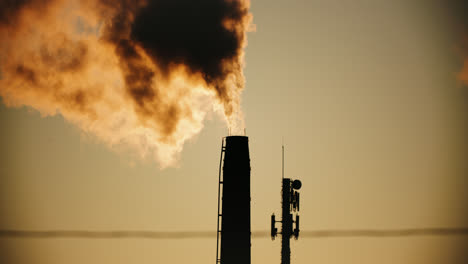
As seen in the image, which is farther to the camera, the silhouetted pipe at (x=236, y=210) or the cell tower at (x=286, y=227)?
the cell tower at (x=286, y=227)

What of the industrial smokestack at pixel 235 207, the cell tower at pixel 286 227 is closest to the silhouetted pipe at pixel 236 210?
the industrial smokestack at pixel 235 207

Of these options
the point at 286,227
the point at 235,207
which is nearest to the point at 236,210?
the point at 235,207

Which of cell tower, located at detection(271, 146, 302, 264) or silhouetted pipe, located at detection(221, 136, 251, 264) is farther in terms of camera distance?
cell tower, located at detection(271, 146, 302, 264)

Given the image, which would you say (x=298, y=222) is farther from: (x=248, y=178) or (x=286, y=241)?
(x=248, y=178)

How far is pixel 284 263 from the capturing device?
49375 millimetres

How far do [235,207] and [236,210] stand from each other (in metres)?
0.15

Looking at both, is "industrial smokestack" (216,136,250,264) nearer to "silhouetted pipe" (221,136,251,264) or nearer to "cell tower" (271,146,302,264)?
"silhouetted pipe" (221,136,251,264)

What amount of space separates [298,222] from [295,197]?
5.81ft

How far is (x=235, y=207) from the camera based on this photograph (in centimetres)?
3816

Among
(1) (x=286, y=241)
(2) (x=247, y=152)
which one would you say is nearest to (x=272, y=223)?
(1) (x=286, y=241)

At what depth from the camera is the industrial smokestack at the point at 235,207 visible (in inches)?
1491

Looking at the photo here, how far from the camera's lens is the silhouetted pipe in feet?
124

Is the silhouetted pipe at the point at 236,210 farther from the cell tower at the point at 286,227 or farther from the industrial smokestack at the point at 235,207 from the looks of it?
the cell tower at the point at 286,227

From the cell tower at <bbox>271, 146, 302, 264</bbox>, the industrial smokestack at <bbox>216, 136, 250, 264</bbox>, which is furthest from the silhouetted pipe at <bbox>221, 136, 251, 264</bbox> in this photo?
the cell tower at <bbox>271, 146, 302, 264</bbox>
